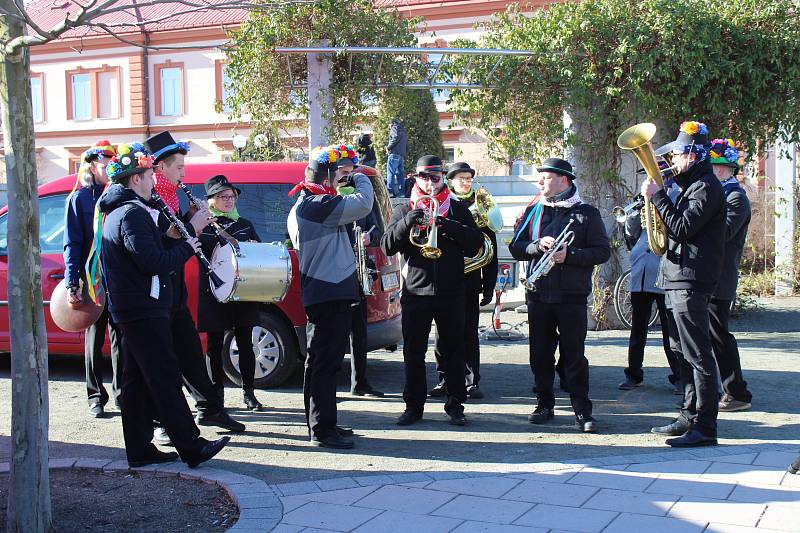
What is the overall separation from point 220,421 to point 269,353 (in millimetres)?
1553

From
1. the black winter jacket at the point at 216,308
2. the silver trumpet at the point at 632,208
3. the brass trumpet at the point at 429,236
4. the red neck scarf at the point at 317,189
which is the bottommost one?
the black winter jacket at the point at 216,308

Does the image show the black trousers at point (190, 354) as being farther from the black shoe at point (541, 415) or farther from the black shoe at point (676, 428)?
the black shoe at point (676, 428)

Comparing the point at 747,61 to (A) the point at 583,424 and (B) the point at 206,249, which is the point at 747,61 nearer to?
(A) the point at 583,424

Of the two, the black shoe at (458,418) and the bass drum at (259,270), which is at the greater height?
the bass drum at (259,270)

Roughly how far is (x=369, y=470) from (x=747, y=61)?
750cm

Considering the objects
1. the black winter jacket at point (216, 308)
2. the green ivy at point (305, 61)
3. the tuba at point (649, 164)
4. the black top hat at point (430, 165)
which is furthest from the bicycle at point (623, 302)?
the black winter jacket at point (216, 308)

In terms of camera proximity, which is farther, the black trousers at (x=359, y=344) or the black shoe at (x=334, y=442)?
the black trousers at (x=359, y=344)

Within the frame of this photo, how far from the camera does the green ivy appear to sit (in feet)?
37.4

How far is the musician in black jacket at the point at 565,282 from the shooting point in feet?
21.8

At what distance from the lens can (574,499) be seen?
496 centimetres

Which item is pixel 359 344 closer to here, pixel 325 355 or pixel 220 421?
pixel 220 421

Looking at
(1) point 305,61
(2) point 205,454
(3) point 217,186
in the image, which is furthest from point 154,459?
(1) point 305,61

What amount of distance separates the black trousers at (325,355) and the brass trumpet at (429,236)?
0.76 m

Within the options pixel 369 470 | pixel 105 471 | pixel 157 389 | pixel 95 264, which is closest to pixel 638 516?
pixel 369 470
